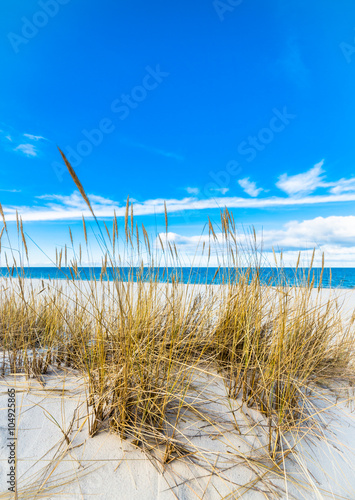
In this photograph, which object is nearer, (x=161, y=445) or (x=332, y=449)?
(x=161, y=445)

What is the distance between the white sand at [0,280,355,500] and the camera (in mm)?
954

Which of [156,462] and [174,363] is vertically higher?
[174,363]

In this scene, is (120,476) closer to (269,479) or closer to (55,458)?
(55,458)

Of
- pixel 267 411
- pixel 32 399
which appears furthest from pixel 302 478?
pixel 32 399

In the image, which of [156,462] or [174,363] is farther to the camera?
[174,363]

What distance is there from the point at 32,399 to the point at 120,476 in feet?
2.09

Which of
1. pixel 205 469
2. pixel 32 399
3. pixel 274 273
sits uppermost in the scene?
pixel 274 273

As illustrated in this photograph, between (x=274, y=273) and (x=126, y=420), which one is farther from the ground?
(x=274, y=273)

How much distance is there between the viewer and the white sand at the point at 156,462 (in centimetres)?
95

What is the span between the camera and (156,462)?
40.6 inches

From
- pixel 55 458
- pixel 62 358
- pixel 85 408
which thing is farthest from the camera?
pixel 62 358

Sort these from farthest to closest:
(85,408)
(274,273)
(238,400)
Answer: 1. (274,273)
2. (238,400)
3. (85,408)

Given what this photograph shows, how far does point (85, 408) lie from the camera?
1247 millimetres

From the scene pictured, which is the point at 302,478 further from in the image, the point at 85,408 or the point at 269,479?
the point at 85,408
